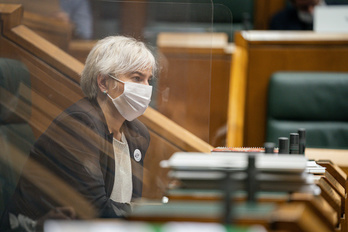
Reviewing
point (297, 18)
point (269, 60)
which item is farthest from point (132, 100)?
point (297, 18)

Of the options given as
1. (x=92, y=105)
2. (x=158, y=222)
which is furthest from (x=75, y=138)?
(x=158, y=222)

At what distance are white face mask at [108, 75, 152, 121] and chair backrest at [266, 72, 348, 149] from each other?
2.30 feet

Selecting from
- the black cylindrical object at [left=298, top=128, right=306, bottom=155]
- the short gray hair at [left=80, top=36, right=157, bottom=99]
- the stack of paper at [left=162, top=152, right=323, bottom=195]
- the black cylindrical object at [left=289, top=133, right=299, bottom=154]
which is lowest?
the black cylindrical object at [left=298, top=128, right=306, bottom=155]

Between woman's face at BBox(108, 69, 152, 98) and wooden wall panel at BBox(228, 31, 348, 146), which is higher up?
woman's face at BBox(108, 69, 152, 98)

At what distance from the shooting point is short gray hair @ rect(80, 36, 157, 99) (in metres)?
0.72

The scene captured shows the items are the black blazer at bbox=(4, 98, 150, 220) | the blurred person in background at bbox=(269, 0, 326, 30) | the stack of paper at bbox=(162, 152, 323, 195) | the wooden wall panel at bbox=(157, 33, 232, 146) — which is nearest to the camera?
the stack of paper at bbox=(162, 152, 323, 195)

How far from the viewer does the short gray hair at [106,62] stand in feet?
2.35

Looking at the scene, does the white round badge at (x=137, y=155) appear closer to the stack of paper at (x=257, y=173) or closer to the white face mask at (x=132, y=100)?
the white face mask at (x=132, y=100)

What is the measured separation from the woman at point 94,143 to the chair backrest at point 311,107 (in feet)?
2.39

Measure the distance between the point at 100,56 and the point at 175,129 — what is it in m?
0.19

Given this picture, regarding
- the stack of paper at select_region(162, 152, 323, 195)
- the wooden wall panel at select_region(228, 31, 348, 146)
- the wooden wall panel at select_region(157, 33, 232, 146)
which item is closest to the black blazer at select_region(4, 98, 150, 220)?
the wooden wall panel at select_region(157, 33, 232, 146)

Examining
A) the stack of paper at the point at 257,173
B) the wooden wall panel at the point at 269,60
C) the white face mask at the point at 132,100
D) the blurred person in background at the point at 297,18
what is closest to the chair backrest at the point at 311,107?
the wooden wall panel at the point at 269,60

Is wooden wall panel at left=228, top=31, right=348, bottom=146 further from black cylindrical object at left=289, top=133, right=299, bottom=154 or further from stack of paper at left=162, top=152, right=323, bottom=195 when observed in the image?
stack of paper at left=162, top=152, right=323, bottom=195

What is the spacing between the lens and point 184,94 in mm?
854
